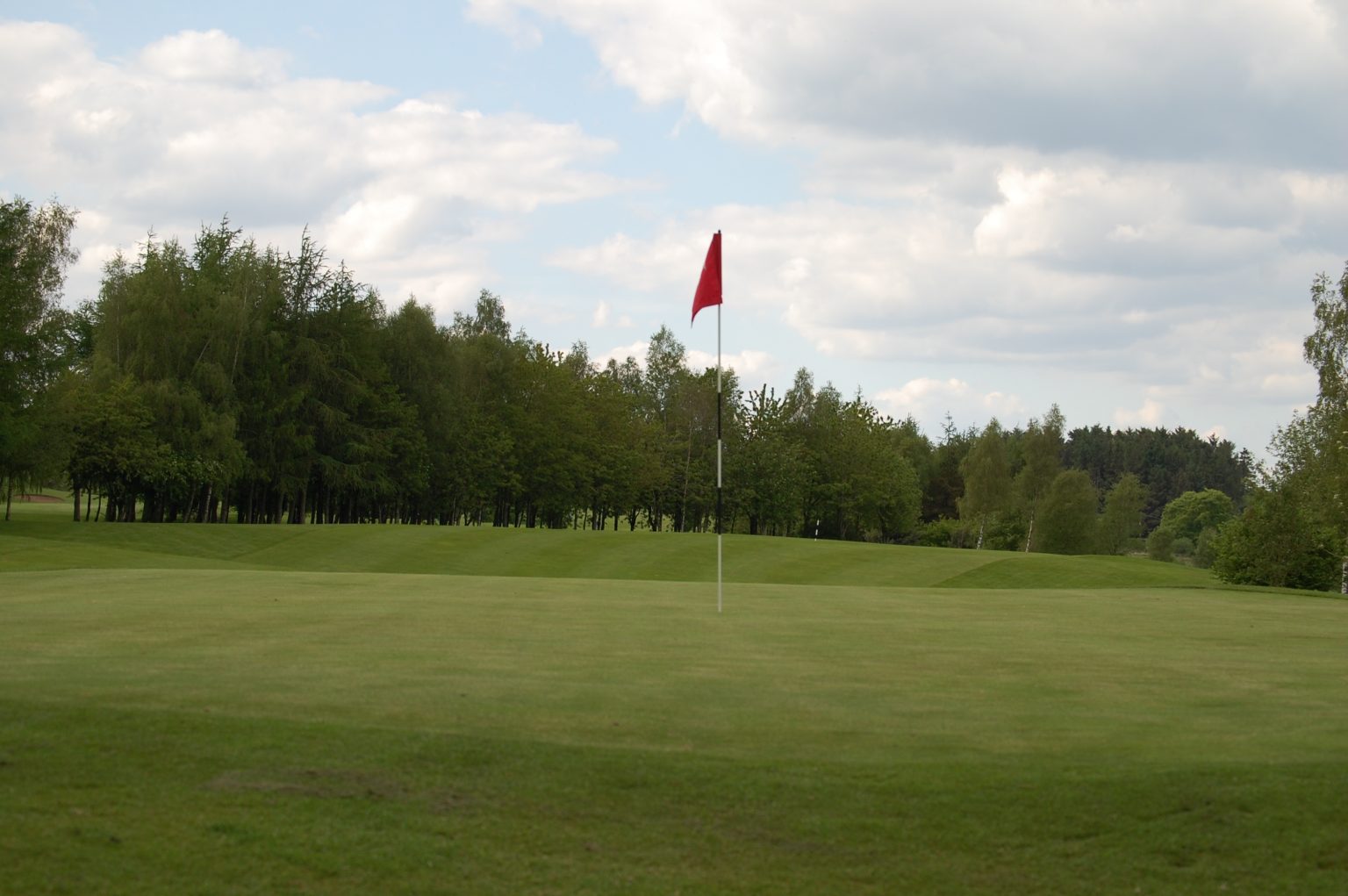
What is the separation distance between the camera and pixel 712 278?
23.1m

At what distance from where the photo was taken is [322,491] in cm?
8144

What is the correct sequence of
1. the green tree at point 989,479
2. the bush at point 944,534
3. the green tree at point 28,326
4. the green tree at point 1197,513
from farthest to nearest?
the green tree at point 1197,513, the bush at point 944,534, the green tree at point 989,479, the green tree at point 28,326

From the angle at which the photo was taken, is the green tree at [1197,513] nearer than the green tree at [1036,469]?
No

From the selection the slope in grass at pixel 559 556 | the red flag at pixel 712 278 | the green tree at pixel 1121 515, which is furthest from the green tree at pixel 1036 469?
the red flag at pixel 712 278

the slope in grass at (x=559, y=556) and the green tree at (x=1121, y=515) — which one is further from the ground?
the green tree at (x=1121, y=515)

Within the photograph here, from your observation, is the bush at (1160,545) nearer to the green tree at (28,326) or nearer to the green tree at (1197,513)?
the green tree at (1197,513)

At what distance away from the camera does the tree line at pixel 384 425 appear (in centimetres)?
6219

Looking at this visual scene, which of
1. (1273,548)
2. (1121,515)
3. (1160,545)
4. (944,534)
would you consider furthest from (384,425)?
(1160,545)

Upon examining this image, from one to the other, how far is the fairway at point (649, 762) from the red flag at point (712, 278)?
325 inches

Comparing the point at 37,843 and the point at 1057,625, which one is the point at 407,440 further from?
the point at 37,843

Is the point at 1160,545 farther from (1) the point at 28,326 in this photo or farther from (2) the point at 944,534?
(1) the point at 28,326

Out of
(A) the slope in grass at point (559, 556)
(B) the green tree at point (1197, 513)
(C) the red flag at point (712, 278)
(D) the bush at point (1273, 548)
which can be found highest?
(C) the red flag at point (712, 278)

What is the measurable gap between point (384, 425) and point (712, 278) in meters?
59.6

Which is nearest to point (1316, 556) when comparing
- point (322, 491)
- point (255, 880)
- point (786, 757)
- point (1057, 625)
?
point (1057, 625)
